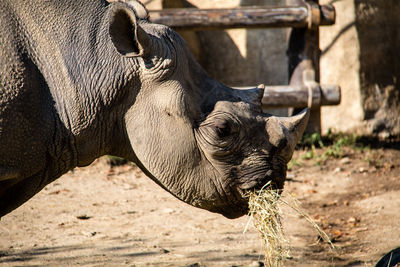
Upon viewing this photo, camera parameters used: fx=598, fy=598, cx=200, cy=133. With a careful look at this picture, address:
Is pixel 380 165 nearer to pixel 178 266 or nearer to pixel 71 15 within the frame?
pixel 178 266

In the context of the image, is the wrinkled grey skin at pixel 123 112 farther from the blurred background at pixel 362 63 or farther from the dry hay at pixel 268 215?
the blurred background at pixel 362 63

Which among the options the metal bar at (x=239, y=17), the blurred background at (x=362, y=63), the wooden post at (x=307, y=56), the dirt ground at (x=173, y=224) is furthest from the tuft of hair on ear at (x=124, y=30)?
the blurred background at (x=362, y=63)

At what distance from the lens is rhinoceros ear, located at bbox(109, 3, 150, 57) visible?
2820 millimetres

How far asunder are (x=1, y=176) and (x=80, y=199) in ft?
9.94

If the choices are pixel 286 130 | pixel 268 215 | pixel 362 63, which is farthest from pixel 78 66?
pixel 362 63

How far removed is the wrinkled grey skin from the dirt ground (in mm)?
596

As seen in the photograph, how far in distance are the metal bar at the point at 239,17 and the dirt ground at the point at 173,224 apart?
1688 millimetres

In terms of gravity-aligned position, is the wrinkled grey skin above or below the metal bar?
below

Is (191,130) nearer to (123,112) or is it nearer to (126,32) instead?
(123,112)

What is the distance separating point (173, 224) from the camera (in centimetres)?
503

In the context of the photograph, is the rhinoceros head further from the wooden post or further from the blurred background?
the blurred background

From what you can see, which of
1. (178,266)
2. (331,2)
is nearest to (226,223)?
(178,266)

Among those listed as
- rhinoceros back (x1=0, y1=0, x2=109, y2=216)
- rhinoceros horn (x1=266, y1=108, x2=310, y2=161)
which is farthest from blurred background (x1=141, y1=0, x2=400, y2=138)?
rhinoceros back (x1=0, y1=0, x2=109, y2=216)

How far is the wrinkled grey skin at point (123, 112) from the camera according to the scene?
9.00 ft
